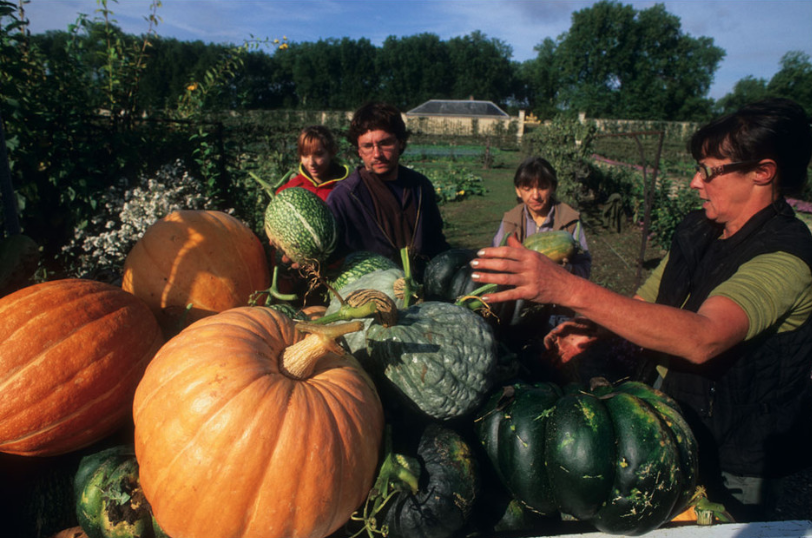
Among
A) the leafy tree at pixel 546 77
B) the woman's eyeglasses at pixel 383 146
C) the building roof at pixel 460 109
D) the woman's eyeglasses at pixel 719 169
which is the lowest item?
the woman's eyeglasses at pixel 719 169

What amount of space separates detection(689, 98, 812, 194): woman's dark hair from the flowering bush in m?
3.07

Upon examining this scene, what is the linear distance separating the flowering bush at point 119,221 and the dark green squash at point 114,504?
143cm

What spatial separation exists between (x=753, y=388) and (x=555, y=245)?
96 cm

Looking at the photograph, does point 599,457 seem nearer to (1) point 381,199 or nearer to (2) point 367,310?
(2) point 367,310

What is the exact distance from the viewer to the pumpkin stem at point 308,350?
120 centimetres

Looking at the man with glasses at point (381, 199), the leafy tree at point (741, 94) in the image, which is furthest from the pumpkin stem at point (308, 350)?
the leafy tree at point (741, 94)

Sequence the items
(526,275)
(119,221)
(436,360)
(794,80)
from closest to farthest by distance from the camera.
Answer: (436,360), (526,275), (119,221), (794,80)

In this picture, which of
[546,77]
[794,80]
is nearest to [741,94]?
[794,80]

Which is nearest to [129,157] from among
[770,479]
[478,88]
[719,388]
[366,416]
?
[366,416]

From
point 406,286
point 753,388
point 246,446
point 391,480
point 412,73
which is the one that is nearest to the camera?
point 246,446

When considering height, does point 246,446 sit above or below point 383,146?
below

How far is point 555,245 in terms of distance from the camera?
2006 mm

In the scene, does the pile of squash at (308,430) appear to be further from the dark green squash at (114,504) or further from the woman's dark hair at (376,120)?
the woman's dark hair at (376,120)

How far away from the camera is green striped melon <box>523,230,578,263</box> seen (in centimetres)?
200
